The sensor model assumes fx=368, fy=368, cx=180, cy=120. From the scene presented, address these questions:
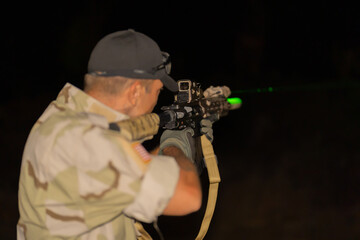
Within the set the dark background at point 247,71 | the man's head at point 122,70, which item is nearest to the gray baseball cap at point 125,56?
the man's head at point 122,70

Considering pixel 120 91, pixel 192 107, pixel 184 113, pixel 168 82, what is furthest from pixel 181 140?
pixel 120 91

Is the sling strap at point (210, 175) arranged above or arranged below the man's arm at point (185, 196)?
below

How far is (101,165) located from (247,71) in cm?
1212

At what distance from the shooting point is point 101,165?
1.51 m

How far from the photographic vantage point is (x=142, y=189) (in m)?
1.56

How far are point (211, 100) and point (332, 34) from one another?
37.0 ft

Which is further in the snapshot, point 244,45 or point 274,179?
point 244,45

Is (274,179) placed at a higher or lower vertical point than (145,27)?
lower

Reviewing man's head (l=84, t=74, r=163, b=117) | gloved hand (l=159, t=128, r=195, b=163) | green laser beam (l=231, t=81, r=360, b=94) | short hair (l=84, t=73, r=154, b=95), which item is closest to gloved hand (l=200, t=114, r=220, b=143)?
gloved hand (l=159, t=128, r=195, b=163)

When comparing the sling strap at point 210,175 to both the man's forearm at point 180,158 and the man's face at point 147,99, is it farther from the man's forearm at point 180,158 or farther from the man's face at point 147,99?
the man's face at point 147,99

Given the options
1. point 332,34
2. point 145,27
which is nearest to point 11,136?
point 145,27

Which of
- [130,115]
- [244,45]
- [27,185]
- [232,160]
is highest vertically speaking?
[130,115]

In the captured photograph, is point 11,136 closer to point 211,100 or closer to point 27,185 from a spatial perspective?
point 211,100

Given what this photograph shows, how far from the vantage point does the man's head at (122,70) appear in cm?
178
